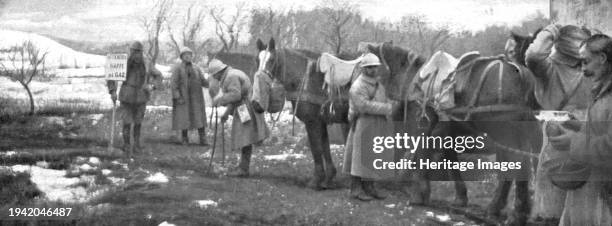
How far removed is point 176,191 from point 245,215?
113 cm

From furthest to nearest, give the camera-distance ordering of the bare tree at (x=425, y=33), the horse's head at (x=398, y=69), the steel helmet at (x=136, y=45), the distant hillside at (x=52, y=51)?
1. the bare tree at (x=425, y=33)
2. the steel helmet at (x=136, y=45)
3. the distant hillside at (x=52, y=51)
4. the horse's head at (x=398, y=69)

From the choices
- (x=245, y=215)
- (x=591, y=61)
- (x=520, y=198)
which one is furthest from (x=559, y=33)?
(x=245, y=215)

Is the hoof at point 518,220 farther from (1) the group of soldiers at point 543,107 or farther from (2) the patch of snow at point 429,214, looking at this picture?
(2) the patch of snow at point 429,214

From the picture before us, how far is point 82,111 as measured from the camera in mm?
11695

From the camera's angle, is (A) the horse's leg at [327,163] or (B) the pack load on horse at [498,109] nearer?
(B) the pack load on horse at [498,109]

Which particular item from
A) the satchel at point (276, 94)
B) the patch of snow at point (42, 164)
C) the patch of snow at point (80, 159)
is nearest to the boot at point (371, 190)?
the satchel at point (276, 94)

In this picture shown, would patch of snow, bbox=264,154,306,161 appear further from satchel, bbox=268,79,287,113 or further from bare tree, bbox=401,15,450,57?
bare tree, bbox=401,15,450,57

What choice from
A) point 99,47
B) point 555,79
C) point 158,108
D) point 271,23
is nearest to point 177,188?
point 555,79

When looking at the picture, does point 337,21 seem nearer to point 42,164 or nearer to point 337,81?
point 337,81

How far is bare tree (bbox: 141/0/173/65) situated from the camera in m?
11.2

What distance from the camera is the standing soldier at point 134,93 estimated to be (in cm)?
1071

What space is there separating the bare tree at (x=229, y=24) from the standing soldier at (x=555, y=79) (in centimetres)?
723

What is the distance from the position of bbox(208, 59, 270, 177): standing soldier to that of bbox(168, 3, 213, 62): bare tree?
3.21m

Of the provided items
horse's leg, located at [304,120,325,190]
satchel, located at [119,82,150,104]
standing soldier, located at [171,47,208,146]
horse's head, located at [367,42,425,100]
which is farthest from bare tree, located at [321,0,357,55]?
horse's head, located at [367,42,425,100]
